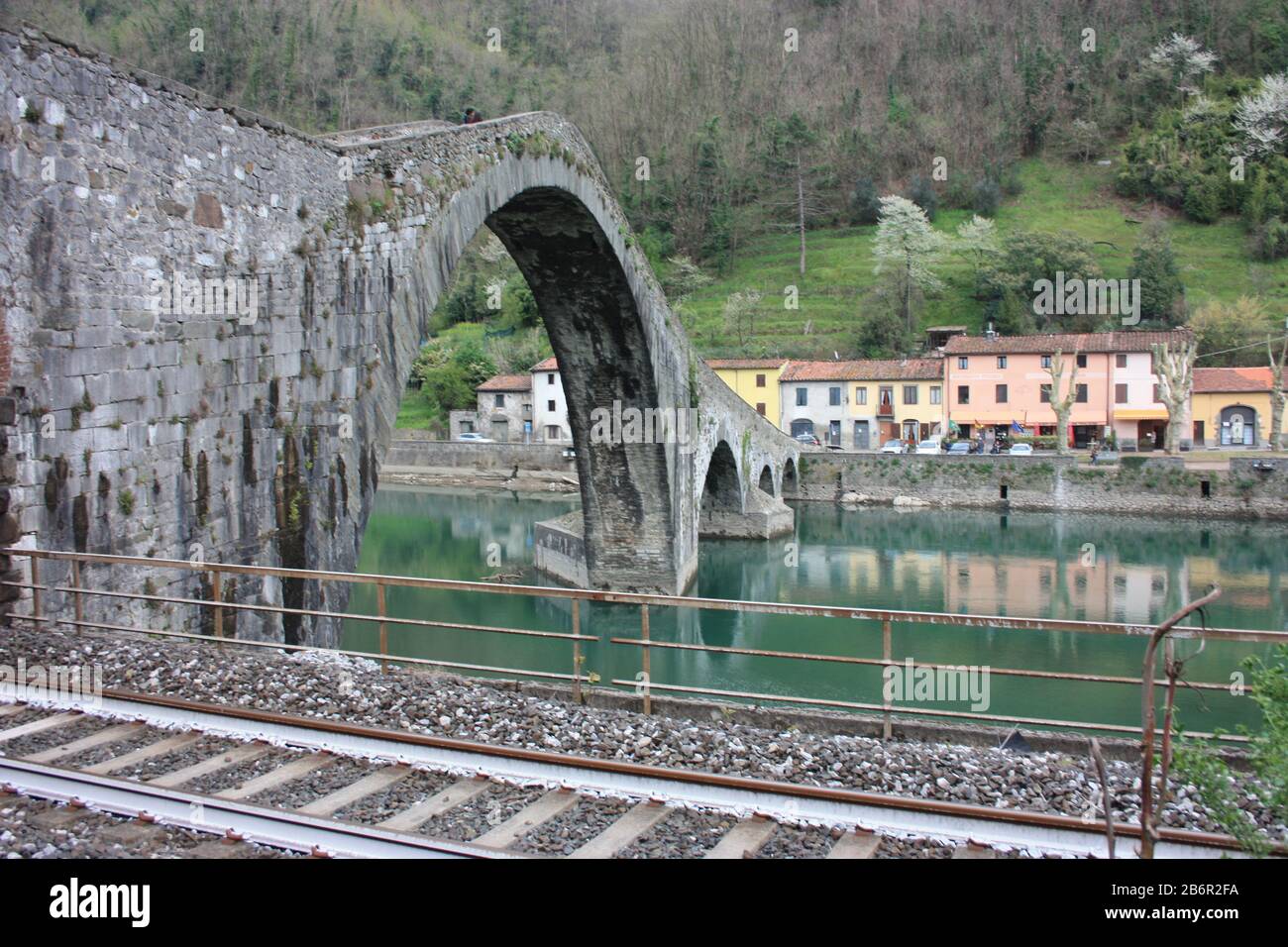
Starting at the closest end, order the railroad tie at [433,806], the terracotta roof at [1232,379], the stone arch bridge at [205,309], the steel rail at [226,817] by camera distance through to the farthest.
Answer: the steel rail at [226,817], the railroad tie at [433,806], the stone arch bridge at [205,309], the terracotta roof at [1232,379]

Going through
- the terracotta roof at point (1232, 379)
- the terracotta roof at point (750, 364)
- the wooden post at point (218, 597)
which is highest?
the terracotta roof at point (750, 364)

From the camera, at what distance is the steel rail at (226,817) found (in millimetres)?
3748

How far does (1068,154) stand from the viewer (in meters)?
54.3

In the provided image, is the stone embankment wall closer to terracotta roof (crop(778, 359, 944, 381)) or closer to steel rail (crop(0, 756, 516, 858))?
terracotta roof (crop(778, 359, 944, 381))

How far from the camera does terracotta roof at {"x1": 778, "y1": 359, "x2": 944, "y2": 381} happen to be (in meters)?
37.1

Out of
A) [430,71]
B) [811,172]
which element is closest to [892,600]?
[811,172]

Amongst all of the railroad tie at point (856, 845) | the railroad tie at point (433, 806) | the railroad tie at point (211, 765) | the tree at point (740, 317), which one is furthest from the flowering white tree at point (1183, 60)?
the railroad tie at point (211, 765)

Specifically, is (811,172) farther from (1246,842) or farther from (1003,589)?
(1246,842)

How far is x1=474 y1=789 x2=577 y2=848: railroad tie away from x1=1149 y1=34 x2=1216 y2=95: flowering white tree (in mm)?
58500

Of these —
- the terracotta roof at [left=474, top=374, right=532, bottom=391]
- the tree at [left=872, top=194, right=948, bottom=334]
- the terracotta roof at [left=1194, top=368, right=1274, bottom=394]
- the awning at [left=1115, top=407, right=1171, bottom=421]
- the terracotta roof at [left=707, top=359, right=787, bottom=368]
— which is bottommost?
the awning at [left=1115, top=407, right=1171, bottom=421]

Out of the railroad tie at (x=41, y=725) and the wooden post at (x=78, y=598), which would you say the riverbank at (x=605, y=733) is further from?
the railroad tie at (x=41, y=725)

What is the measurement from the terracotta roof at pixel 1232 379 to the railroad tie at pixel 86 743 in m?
34.9

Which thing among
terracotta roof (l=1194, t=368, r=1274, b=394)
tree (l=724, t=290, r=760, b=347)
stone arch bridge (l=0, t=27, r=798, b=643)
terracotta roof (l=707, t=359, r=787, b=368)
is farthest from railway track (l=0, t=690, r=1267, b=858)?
tree (l=724, t=290, r=760, b=347)
